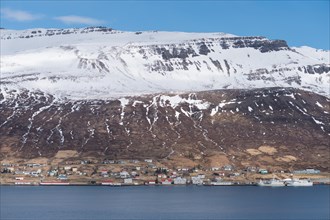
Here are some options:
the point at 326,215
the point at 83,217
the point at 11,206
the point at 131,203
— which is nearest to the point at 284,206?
the point at 326,215

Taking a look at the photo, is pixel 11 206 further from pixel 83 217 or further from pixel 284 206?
pixel 284 206

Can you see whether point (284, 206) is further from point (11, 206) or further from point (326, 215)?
point (11, 206)

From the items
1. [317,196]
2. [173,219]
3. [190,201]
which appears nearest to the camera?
[173,219]

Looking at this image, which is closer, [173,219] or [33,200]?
[173,219]

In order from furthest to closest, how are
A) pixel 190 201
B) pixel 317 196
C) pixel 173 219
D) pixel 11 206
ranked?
pixel 317 196
pixel 190 201
pixel 11 206
pixel 173 219

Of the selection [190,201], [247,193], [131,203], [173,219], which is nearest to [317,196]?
[247,193]

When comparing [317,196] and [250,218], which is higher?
[317,196]
